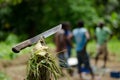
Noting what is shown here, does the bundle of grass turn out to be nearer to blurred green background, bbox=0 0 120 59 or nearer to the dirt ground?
the dirt ground

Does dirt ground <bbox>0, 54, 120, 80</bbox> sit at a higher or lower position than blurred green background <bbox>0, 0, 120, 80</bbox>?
lower

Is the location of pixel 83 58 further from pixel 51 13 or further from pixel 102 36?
pixel 51 13

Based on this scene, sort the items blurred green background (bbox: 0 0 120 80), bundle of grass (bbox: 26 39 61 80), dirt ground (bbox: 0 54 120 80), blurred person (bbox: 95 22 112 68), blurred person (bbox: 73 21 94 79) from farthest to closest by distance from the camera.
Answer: blurred green background (bbox: 0 0 120 80)
blurred person (bbox: 95 22 112 68)
dirt ground (bbox: 0 54 120 80)
blurred person (bbox: 73 21 94 79)
bundle of grass (bbox: 26 39 61 80)

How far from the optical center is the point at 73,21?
2648 cm

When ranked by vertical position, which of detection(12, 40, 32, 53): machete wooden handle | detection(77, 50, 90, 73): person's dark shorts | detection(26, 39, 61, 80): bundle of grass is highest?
detection(77, 50, 90, 73): person's dark shorts

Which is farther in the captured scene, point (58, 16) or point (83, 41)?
point (58, 16)

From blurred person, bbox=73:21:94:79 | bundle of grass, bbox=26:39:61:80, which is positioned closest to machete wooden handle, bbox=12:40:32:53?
bundle of grass, bbox=26:39:61:80

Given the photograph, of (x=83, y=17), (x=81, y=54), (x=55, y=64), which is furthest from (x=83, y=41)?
(x=83, y=17)

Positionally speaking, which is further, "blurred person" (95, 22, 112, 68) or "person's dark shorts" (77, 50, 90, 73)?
"blurred person" (95, 22, 112, 68)

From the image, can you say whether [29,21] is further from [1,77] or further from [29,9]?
[1,77]

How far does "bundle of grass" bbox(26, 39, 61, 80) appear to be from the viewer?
5613 mm

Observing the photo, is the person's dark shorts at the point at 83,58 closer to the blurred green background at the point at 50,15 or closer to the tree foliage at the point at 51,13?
the blurred green background at the point at 50,15

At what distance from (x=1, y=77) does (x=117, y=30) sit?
19.4m

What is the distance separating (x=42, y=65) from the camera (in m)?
5.62
